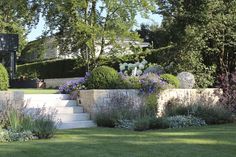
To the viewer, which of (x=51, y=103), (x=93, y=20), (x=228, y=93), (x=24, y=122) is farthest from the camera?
(x=93, y=20)

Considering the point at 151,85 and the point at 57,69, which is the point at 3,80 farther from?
the point at 57,69

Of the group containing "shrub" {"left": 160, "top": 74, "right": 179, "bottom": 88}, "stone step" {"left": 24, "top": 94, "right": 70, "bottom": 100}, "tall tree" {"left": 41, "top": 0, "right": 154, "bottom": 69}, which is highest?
"tall tree" {"left": 41, "top": 0, "right": 154, "bottom": 69}

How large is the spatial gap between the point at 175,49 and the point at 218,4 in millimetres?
2532

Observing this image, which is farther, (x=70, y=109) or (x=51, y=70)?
(x=51, y=70)

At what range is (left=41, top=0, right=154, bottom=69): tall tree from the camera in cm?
2694

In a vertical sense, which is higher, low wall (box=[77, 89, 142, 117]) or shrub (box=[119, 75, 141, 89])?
shrub (box=[119, 75, 141, 89])

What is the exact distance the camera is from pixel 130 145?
26.7 ft

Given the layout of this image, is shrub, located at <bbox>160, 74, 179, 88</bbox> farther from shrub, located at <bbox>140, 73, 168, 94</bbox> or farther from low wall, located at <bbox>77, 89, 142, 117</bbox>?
low wall, located at <bbox>77, 89, 142, 117</bbox>

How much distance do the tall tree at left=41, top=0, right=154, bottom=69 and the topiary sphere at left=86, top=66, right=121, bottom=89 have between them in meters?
12.1

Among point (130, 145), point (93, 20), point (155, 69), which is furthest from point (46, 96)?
point (93, 20)

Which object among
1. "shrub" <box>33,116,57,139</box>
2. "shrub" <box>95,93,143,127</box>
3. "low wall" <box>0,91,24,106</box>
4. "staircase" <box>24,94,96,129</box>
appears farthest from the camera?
"staircase" <box>24,94,96,129</box>

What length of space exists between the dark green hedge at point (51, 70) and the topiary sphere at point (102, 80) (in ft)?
64.4

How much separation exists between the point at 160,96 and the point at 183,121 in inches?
92.6

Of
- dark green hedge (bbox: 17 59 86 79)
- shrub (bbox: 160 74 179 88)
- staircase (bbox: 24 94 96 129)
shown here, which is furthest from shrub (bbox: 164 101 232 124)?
dark green hedge (bbox: 17 59 86 79)
